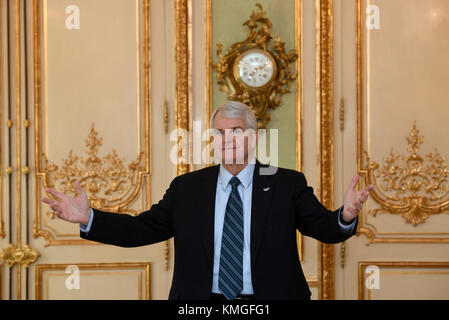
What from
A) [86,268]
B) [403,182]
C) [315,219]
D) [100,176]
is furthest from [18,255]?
[403,182]

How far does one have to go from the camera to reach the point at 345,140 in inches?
148

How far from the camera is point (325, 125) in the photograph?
373 cm

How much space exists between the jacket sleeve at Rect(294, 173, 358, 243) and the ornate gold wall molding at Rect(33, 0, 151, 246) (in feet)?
6.19

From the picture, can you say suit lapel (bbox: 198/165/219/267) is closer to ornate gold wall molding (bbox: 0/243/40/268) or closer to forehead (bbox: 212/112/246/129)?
forehead (bbox: 212/112/246/129)

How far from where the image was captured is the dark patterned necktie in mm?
1906

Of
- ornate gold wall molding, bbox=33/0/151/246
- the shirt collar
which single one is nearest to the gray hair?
the shirt collar

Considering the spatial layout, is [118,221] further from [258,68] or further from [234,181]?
[258,68]

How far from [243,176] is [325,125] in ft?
5.82

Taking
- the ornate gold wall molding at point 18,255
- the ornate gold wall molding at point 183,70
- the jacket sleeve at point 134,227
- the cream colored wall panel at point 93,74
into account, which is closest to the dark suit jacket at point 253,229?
the jacket sleeve at point 134,227

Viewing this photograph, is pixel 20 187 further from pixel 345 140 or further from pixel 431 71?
pixel 431 71

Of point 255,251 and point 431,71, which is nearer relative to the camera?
point 255,251

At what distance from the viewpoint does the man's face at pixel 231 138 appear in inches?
82.4
